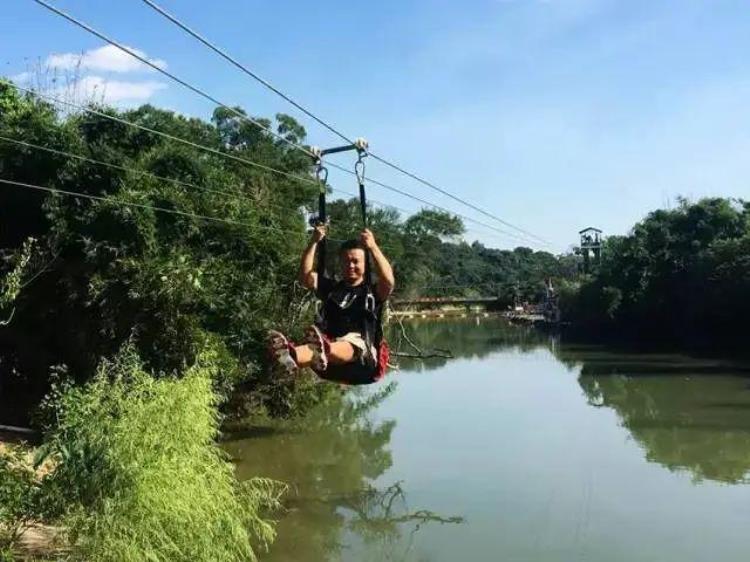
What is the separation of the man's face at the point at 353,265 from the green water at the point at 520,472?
504 centimetres

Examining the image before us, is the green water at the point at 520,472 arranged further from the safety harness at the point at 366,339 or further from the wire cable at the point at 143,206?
the safety harness at the point at 366,339

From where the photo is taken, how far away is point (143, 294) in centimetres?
1147

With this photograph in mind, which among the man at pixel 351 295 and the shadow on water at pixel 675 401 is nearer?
the man at pixel 351 295

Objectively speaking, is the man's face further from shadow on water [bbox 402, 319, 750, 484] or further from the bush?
shadow on water [bbox 402, 319, 750, 484]

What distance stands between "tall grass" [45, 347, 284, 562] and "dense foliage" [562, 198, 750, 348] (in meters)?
27.0

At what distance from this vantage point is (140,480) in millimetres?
6066

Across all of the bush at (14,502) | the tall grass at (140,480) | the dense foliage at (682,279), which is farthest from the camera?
the dense foliage at (682,279)

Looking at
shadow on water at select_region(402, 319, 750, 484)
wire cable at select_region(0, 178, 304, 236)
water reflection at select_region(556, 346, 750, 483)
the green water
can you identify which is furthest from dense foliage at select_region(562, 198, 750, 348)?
wire cable at select_region(0, 178, 304, 236)

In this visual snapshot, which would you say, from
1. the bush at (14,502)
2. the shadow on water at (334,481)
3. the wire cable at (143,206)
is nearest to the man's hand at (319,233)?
the bush at (14,502)

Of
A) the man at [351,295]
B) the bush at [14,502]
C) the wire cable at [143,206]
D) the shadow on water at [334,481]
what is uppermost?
the wire cable at [143,206]

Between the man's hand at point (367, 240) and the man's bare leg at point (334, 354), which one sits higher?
the man's hand at point (367, 240)

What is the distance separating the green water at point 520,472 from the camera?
9484 mm

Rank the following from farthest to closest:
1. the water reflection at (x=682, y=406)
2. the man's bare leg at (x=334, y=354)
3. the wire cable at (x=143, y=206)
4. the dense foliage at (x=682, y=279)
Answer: the dense foliage at (x=682, y=279) → the water reflection at (x=682, y=406) → the wire cable at (x=143, y=206) → the man's bare leg at (x=334, y=354)

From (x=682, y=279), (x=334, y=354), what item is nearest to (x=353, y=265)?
(x=334, y=354)
